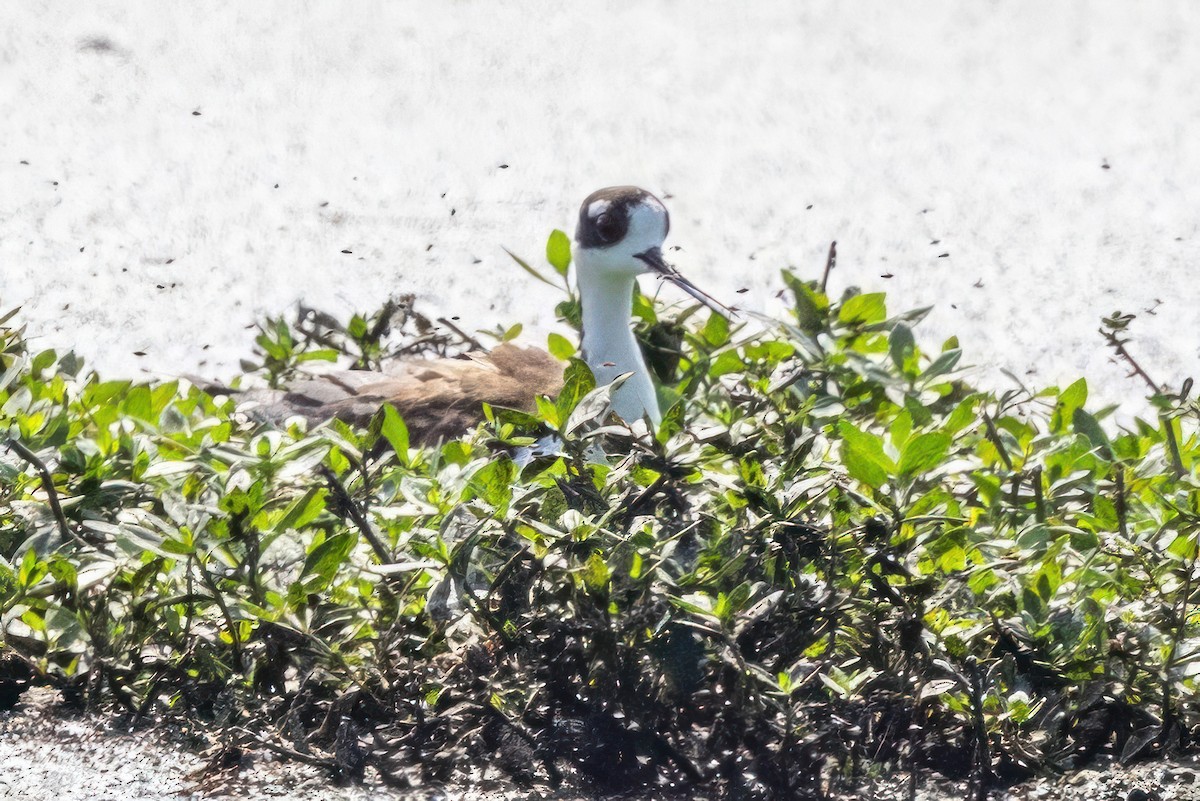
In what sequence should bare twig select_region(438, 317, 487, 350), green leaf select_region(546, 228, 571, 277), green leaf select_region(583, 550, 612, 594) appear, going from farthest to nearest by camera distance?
bare twig select_region(438, 317, 487, 350), green leaf select_region(546, 228, 571, 277), green leaf select_region(583, 550, 612, 594)

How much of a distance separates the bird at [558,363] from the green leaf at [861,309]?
524 millimetres

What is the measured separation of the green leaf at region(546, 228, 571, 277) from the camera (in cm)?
445

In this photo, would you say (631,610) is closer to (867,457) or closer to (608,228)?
(867,457)

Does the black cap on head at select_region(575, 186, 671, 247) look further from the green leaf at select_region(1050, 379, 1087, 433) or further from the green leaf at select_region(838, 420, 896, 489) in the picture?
the green leaf at select_region(838, 420, 896, 489)

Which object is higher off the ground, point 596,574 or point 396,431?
point 396,431

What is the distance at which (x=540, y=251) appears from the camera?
19.9 feet

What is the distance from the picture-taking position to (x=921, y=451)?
243 cm

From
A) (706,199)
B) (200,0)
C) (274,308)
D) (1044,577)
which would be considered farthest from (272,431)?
(200,0)

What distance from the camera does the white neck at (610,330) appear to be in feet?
13.5

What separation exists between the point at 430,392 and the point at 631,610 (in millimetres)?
2077

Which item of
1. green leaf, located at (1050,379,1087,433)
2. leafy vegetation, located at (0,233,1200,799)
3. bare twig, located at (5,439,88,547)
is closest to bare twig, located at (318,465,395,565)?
leafy vegetation, located at (0,233,1200,799)

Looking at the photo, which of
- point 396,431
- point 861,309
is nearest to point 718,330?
point 861,309

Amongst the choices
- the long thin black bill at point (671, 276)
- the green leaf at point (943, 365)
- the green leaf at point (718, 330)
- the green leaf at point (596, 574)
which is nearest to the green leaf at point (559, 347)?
the long thin black bill at point (671, 276)

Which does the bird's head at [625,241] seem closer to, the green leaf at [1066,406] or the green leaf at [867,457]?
the green leaf at [1066,406]
